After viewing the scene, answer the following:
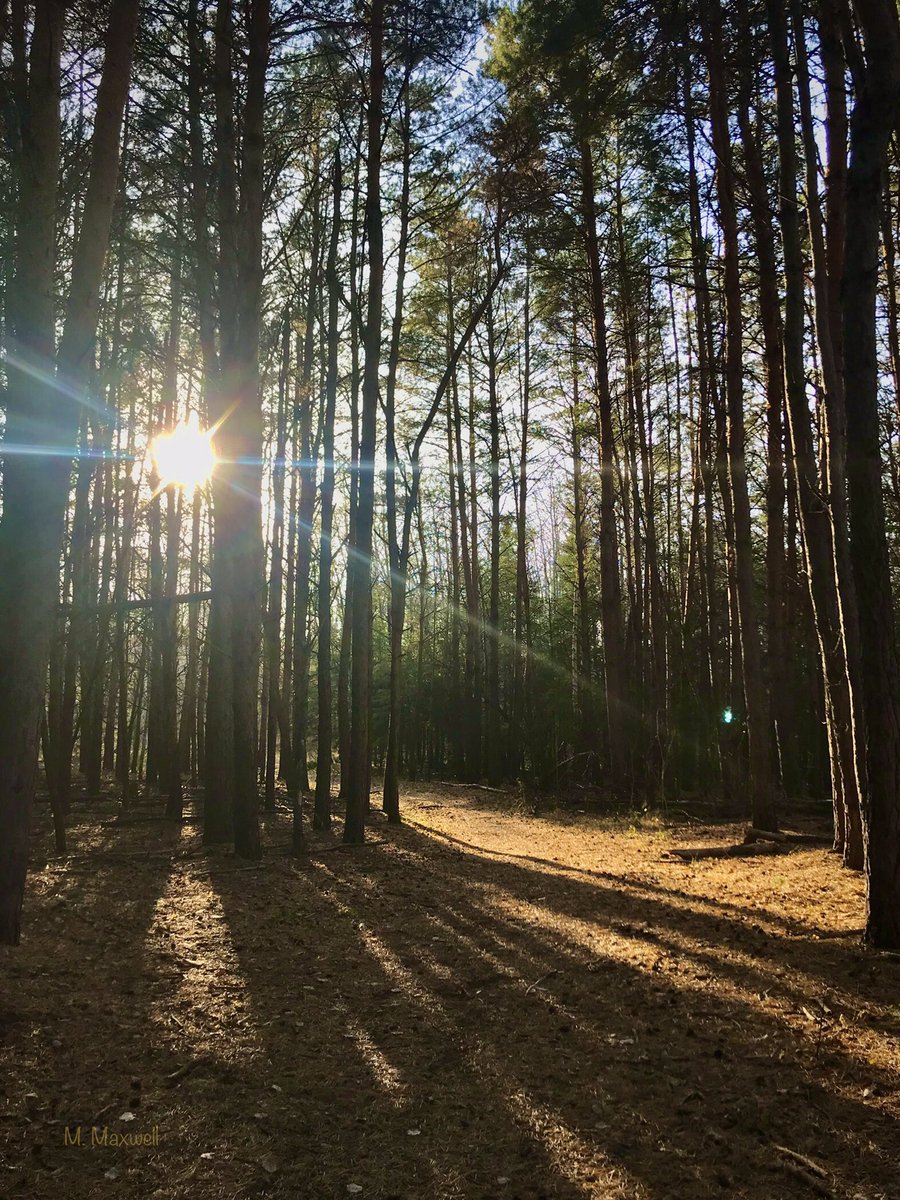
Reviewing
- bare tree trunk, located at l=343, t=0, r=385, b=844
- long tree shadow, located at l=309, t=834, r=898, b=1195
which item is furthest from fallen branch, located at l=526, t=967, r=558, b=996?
bare tree trunk, located at l=343, t=0, r=385, b=844

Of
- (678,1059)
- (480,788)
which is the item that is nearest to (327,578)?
(678,1059)

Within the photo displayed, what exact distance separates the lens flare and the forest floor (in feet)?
15.9

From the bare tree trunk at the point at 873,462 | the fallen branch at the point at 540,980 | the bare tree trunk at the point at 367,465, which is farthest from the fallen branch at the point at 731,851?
the fallen branch at the point at 540,980

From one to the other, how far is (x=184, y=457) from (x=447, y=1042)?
389 inches

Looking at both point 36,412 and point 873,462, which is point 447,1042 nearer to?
point 873,462

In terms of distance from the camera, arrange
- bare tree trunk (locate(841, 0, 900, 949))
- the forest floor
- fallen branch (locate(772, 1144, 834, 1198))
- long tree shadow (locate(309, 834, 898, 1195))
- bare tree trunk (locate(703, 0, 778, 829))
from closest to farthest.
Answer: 1. fallen branch (locate(772, 1144, 834, 1198))
2. the forest floor
3. long tree shadow (locate(309, 834, 898, 1195))
4. bare tree trunk (locate(841, 0, 900, 949))
5. bare tree trunk (locate(703, 0, 778, 829))

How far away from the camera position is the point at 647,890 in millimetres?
7133

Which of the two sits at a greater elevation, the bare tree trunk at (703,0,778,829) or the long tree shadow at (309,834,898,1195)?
the bare tree trunk at (703,0,778,829)

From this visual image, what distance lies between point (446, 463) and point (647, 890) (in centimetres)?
1569

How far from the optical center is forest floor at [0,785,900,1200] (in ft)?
8.66

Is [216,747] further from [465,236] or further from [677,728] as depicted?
[677,728]

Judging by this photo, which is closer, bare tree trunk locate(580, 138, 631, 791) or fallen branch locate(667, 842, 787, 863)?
fallen branch locate(667, 842, 787, 863)

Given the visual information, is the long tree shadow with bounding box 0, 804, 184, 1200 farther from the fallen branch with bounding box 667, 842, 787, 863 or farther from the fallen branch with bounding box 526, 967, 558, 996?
the fallen branch with bounding box 667, 842, 787, 863

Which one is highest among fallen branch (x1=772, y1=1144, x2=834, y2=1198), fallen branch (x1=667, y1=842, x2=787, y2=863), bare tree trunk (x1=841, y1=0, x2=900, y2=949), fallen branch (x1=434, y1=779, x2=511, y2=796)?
bare tree trunk (x1=841, y1=0, x2=900, y2=949)
